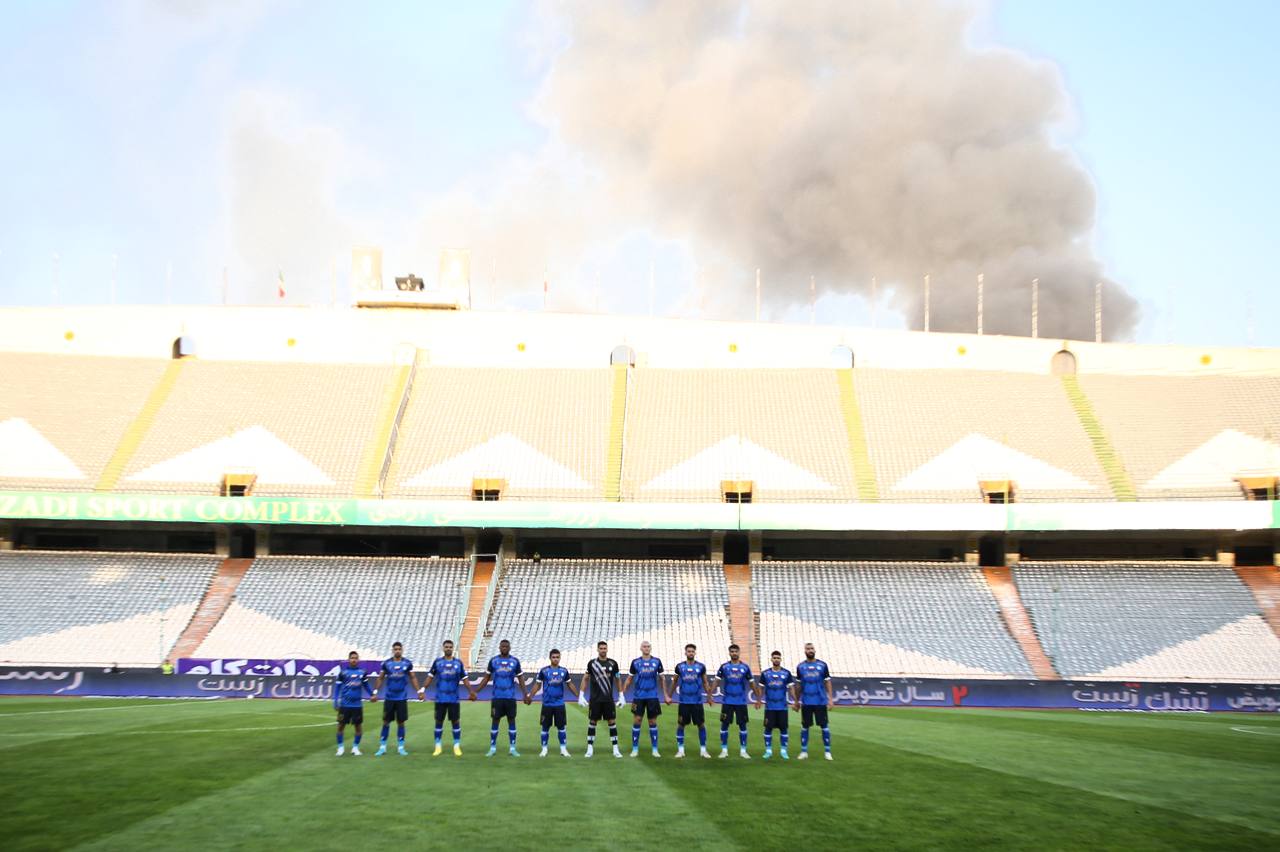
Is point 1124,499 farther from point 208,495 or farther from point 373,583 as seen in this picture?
point 208,495

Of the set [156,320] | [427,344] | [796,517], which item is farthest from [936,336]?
[156,320]

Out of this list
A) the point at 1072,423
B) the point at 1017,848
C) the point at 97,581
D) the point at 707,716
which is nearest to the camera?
the point at 1017,848

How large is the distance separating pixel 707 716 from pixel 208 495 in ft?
90.1

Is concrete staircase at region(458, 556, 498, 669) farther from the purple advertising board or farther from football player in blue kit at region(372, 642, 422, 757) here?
football player in blue kit at region(372, 642, 422, 757)

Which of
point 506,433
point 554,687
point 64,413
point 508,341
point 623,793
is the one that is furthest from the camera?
point 508,341

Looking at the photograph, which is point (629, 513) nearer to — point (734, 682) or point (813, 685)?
point (734, 682)

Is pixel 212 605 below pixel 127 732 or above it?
above

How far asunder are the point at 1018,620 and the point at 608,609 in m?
15.7

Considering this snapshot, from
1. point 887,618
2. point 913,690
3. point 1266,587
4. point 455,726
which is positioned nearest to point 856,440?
point 887,618

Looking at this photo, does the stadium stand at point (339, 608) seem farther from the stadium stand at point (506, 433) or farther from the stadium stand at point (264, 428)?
the stadium stand at point (506, 433)

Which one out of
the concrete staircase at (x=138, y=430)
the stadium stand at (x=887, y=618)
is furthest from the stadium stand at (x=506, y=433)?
the concrete staircase at (x=138, y=430)

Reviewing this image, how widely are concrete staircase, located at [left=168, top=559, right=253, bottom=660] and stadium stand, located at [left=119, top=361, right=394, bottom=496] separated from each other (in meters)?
3.31

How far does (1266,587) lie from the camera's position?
43938 mm

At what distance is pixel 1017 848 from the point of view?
1219 centimetres
